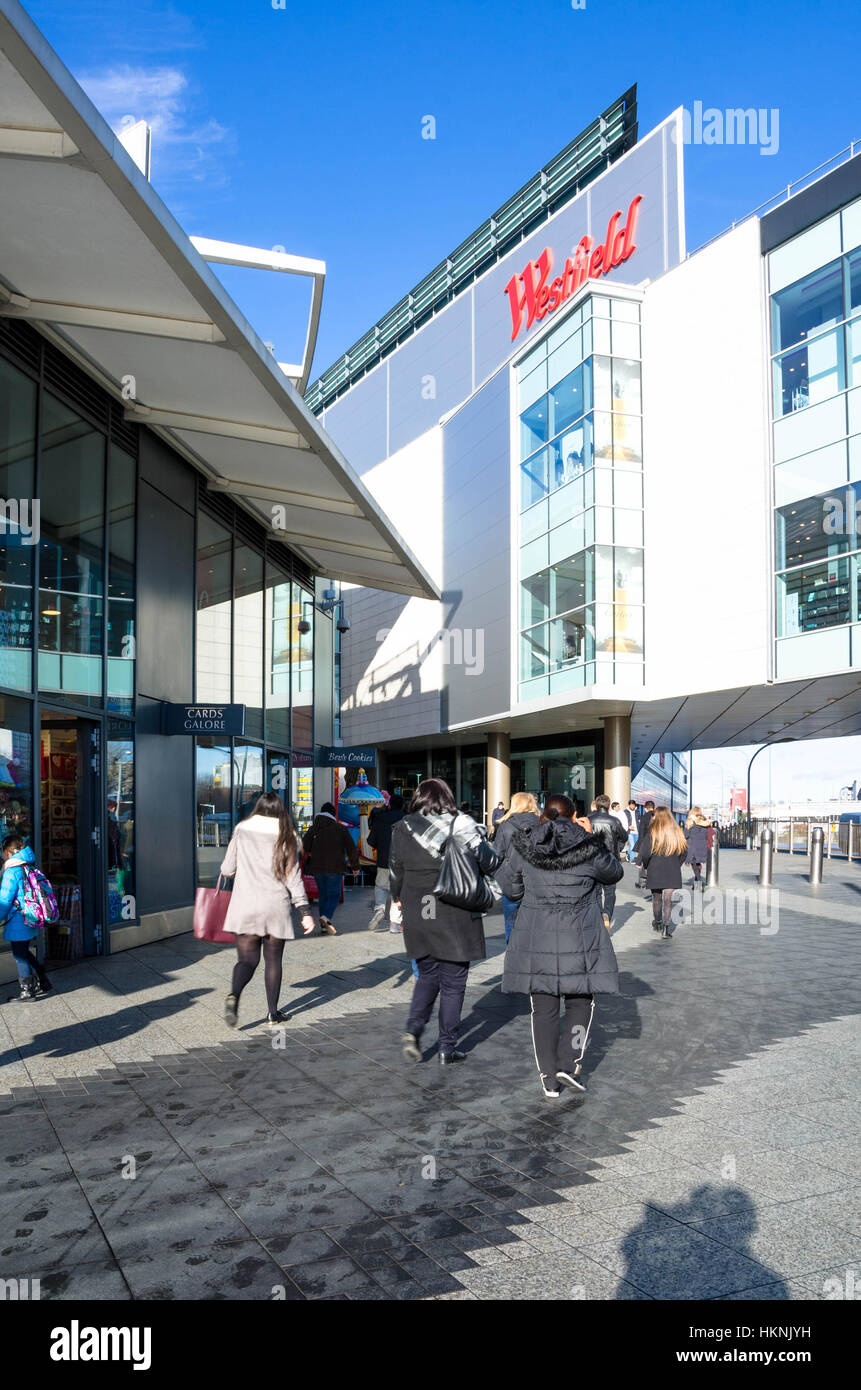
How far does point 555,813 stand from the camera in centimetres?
646

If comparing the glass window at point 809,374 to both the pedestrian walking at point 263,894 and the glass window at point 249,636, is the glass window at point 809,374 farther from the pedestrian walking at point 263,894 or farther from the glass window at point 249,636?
the pedestrian walking at point 263,894

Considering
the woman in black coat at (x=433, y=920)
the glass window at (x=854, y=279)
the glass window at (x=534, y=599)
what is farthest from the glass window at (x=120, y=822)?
the glass window at (x=534, y=599)

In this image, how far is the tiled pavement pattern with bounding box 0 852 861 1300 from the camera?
11.7 ft

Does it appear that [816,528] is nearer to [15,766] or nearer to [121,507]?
[121,507]

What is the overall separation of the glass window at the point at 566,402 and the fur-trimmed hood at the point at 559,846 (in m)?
24.7

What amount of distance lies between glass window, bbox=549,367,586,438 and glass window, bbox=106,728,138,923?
67.3 feet

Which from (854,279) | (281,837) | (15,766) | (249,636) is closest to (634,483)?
(854,279)

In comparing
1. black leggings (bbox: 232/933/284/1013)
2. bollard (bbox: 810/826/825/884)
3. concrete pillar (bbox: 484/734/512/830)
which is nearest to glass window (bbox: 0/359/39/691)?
black leggings (bbox: 232/933/284/1013)

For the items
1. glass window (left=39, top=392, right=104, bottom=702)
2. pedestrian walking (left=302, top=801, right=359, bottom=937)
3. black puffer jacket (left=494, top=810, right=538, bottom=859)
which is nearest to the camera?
black puffer jacket (left=494, top=810, right=538, bottom=859)

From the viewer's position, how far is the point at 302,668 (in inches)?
820

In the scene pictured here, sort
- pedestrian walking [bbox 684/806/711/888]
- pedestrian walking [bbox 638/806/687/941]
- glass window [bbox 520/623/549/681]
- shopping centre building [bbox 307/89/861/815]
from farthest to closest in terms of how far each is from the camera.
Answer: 1. glass window [bbox 520/623/549/681]
2. shopping centre building [bbox 307/89/861/815]
3. pedestrian walking [bbox 684/806/711/888]
4. pedestrian walking [bbox 638/806/687/941]

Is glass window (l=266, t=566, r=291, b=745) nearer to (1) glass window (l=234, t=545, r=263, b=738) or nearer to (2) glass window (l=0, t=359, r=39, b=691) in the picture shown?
(1) glass window (l=234, t=545, r=263, b=738)

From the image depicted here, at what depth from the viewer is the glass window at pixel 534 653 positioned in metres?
31.1

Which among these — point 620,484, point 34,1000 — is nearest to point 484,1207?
point 34,1000
